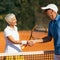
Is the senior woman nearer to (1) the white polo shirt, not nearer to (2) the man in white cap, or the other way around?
(1) the white polo shirt

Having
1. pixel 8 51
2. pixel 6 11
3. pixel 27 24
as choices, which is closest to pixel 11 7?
pixel 6 11

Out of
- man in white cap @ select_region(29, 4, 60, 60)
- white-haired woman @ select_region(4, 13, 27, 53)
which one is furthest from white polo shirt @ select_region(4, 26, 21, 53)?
man in white cap @ select_region(29, 4, 60, 60)

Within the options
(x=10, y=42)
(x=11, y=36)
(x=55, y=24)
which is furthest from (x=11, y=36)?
(x=55, y=24)

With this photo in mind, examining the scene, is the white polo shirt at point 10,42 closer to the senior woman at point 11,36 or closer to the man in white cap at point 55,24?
the senior woman at point 11,36

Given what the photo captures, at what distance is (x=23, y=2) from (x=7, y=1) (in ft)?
2.52

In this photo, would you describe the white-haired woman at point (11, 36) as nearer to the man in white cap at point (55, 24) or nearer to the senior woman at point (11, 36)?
the senior woman at point (11, 36)

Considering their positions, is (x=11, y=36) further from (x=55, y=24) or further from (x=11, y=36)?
(x=55, y=24)

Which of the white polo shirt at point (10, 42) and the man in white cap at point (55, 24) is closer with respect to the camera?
the man in white cap at point (55, 24)

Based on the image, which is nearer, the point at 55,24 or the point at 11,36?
the point at 55,24

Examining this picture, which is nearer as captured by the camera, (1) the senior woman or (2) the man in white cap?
(2) the man in white cap

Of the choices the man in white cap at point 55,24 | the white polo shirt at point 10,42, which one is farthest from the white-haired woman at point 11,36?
the man in white cap at point 55,24

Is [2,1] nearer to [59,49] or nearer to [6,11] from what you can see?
[6,11]

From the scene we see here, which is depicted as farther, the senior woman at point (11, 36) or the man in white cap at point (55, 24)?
the senior woman at point (11, 36)

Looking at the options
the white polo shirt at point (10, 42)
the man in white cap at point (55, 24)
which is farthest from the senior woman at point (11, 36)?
the man in white cap at point (55, 24)
